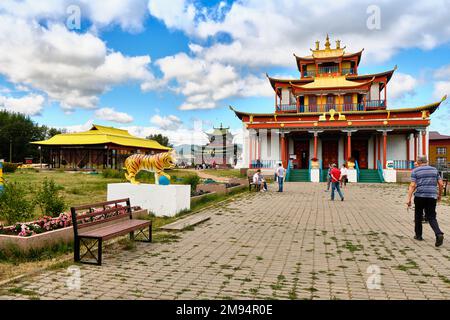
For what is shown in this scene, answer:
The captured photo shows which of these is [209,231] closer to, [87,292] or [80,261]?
[80,261]

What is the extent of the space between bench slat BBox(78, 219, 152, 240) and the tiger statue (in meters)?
3.79

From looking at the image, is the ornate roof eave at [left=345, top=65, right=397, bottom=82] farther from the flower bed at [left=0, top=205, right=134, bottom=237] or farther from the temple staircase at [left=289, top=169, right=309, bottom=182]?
the flower bed at [left=0, top=205, right=134, bottom=237]

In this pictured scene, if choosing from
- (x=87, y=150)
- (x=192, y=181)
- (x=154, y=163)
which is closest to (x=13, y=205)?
(x=154, y=163)

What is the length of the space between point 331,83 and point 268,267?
3510 centimetres

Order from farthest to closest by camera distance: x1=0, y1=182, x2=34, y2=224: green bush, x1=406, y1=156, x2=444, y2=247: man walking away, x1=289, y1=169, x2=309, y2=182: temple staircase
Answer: x1=289, y1=169, x2=309, y2=182: temple staircase < x1=0, y1=182, x2=34, y2=224: green bush < x1=406, y1=156, x2=444, y2=247: man walking away

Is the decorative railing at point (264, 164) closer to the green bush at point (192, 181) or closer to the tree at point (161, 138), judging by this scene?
the green bush at point (192, 181)

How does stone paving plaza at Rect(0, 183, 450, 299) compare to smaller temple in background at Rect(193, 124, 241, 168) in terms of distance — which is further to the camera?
smaller temple in background at Rect(193, 124, 241, 168)

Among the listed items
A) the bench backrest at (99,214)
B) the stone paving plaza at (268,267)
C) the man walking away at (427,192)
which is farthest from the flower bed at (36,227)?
the man walking away at (427,192)

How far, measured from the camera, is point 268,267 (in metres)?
5.45

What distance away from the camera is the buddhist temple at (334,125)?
29.7 m

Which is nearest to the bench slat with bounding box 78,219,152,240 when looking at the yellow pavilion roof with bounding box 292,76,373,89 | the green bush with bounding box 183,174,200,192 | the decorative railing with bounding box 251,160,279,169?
the green bush with bounding box 183,174,200,192

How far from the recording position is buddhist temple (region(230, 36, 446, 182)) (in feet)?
97.3

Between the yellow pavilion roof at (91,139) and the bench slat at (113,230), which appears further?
the yellow pavilion roof at (91,139)

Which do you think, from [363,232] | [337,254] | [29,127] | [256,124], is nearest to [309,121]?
[256,124]
